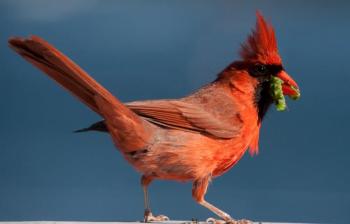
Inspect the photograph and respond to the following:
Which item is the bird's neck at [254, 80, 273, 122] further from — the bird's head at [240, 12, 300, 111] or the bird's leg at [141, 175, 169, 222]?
the bird's leg at [141, 175, 169, 222]

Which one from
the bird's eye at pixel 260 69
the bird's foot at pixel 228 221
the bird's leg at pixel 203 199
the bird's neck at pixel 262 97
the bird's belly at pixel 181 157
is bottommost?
the bird's foot at pixel 228 221

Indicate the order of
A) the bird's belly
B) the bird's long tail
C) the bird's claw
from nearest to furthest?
the bird's long tail → the bird's belly → the bird's claw

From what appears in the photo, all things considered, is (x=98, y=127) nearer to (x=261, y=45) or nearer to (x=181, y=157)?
(x=181, y=157)

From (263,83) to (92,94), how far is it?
0.60m

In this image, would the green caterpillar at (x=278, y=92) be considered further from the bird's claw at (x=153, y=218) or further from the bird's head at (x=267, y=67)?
the bird's claw at (x=153, y=218)

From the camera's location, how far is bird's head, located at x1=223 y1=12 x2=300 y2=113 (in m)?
1.78

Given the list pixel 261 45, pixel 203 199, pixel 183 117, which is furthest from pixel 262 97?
pixel 203 199

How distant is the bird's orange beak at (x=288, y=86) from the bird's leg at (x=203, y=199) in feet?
1.39

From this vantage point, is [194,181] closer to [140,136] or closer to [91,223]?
[140,136]

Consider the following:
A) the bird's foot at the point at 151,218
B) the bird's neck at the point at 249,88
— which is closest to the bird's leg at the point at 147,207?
the bird's foot at the point at 151,218

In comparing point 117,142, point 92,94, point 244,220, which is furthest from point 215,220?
point 92,94

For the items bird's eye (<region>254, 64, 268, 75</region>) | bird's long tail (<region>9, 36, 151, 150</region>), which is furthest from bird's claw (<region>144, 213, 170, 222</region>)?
bird's eye (<region>254, 64, 268, 75</region>)

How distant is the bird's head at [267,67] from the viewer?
178 cm

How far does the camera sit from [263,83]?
1821 mm
